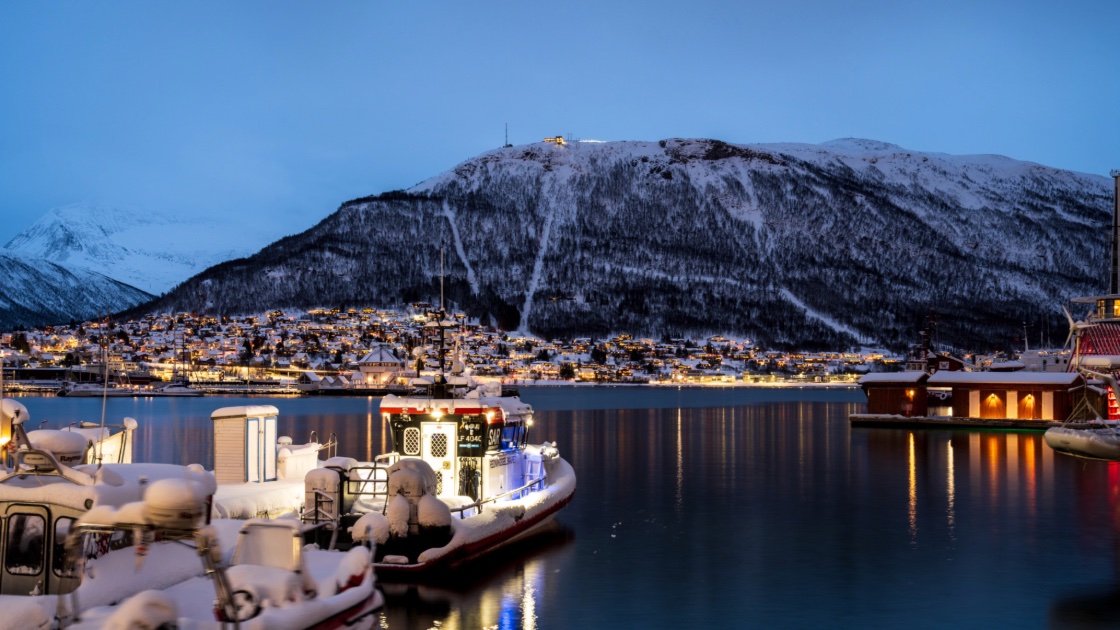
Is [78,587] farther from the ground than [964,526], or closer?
farther from the ground

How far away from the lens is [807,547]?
2655cm

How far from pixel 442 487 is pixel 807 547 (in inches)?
372

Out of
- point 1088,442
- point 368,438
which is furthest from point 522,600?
point 368,438

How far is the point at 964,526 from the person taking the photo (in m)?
29.9

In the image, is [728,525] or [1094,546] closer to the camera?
A: [1094,546]

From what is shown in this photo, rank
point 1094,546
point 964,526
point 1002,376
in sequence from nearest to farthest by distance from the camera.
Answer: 1. point 1094,546
2. point 964,526
3. point 1002,376

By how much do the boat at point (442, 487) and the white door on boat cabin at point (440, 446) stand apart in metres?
0.02

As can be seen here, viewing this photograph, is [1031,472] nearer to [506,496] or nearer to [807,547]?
[807,547]

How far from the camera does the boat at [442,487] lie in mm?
20188

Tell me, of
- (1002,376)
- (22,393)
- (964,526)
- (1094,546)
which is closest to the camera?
(1094,546)

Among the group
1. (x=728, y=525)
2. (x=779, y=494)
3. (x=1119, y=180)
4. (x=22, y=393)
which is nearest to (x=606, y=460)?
(x=779, y=494)

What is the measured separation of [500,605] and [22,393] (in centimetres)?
16075

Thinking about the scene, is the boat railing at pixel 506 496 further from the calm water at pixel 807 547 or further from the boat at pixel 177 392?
the boat at pixel 177 392

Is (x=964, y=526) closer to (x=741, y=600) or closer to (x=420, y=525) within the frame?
(x=741, y=600)
